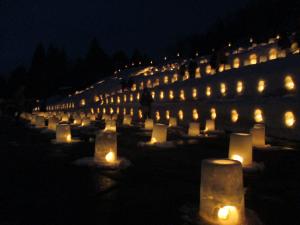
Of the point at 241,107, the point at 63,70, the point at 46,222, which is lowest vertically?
the point at 46,222

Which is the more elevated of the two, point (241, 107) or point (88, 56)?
point (88, 56)

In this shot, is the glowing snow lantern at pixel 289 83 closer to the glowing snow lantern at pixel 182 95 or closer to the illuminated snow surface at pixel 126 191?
the illuminated snow surface at pixel 126 191

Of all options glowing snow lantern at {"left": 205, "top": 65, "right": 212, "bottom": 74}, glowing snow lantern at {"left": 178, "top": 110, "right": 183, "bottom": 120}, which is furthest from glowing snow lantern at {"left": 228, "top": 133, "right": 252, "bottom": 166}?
glowing snow lantern at {"left": 205, "top": 65, "right": 212, "bottom": 74}

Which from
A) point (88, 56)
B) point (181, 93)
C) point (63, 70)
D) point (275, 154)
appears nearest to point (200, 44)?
point (88, 56)

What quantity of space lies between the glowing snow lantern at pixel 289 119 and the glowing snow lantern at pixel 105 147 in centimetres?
1223

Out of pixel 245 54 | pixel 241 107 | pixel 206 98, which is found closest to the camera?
pixel 241 107

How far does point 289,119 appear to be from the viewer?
18.3m

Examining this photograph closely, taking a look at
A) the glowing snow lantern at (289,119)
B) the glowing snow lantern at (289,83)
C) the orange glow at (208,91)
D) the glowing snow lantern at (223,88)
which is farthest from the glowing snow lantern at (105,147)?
the orange glow at (208,91)

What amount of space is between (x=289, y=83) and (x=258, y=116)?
2860 mm

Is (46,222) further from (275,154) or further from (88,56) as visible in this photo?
(88,56)

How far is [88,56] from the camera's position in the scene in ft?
293

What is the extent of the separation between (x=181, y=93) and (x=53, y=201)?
2717 centimetres

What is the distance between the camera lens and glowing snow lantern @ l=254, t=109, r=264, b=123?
2064 centimetres

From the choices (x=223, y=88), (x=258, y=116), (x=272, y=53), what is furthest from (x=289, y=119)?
(x=272, y=53)
